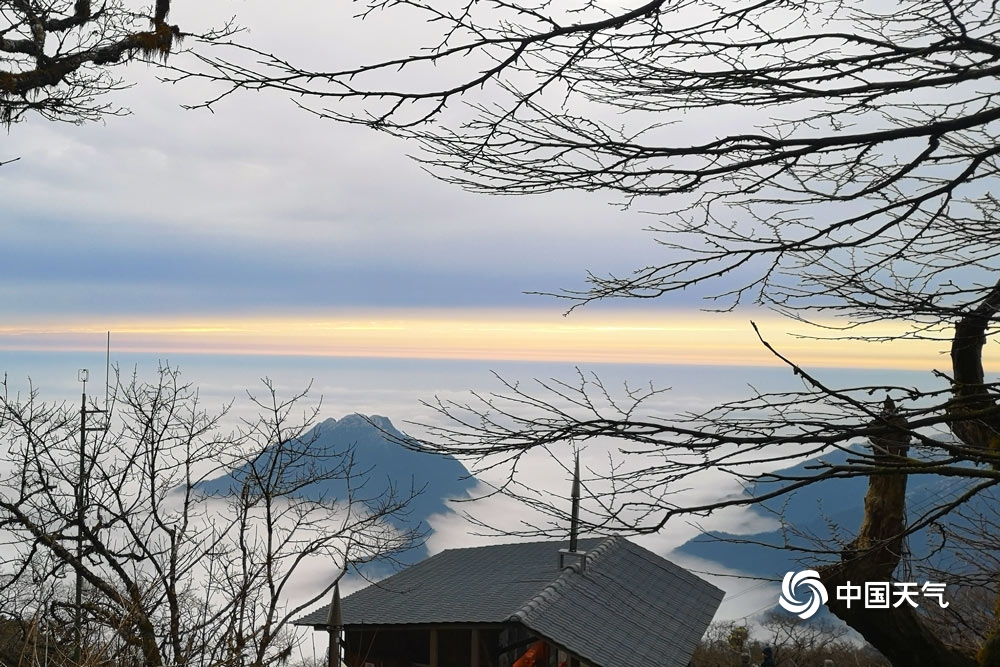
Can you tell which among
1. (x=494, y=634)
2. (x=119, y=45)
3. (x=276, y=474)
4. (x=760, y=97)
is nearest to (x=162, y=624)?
(x=276, y=474)

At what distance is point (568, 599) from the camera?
15281 millimetres

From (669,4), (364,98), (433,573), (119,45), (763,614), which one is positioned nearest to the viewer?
(364,98)

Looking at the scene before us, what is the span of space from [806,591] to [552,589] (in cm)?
946

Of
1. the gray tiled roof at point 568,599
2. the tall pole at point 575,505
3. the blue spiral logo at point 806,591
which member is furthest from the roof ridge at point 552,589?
the tall pole at point 575,505

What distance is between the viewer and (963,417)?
3.89 m

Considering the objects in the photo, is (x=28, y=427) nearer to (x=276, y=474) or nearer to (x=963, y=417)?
(x=276, y=474)

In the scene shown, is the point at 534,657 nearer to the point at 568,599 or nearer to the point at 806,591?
the point at 568,599

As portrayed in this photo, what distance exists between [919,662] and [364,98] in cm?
595

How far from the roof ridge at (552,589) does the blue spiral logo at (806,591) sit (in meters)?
6.02

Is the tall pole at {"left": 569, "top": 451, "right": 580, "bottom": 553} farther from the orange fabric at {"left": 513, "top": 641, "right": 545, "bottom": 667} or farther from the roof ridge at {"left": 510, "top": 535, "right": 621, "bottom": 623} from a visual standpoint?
the orange fabric at {"left": 513, "top": 641, "right": 545, "bottom": 667}

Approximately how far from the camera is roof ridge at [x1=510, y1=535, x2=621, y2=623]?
13941 mm

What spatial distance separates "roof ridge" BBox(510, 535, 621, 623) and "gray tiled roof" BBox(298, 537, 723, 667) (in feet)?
0.07

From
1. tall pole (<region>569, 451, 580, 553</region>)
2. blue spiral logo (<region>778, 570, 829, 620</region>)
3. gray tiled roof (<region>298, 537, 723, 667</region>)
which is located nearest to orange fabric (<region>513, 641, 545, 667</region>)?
gray tiled roof (<region>298, 537, 723, 667</region>)

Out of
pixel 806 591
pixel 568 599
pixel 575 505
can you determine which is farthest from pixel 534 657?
pixel 575 505
